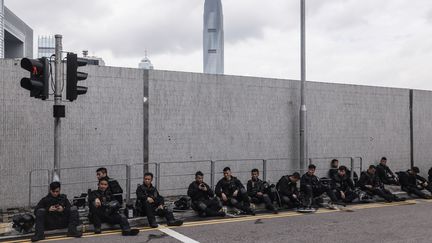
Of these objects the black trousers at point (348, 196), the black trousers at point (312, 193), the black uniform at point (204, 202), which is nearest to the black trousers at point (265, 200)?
the black trousers at point (312, 193)

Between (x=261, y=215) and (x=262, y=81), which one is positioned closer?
(x=261, y=215)

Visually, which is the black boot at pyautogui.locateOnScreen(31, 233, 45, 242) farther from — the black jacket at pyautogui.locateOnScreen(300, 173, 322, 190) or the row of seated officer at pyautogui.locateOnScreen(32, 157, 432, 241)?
the black jacket at pyautogui.locateOnScreen(300, 173, 322, 190)

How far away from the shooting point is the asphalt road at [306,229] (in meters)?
7.83

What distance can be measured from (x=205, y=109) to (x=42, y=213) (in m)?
6.26

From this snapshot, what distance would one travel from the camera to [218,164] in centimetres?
1343

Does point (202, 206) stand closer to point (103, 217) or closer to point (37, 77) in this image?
point (103, 217)

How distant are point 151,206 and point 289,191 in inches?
148

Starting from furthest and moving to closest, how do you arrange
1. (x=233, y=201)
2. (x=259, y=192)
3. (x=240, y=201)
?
(x=259, y=192) → (x=240, y=201) → (x=233, y=201)

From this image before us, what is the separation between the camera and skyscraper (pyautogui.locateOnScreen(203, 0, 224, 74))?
606 ft

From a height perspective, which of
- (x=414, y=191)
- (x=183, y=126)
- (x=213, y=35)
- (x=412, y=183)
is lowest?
(x=414, y=191)

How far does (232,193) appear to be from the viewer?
10852 millimetres

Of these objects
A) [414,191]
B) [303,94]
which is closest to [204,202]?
[303,94]

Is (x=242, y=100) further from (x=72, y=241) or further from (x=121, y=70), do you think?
(x=72, y=241)

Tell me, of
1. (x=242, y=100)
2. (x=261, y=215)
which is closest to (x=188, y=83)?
(x=242, y=100)
